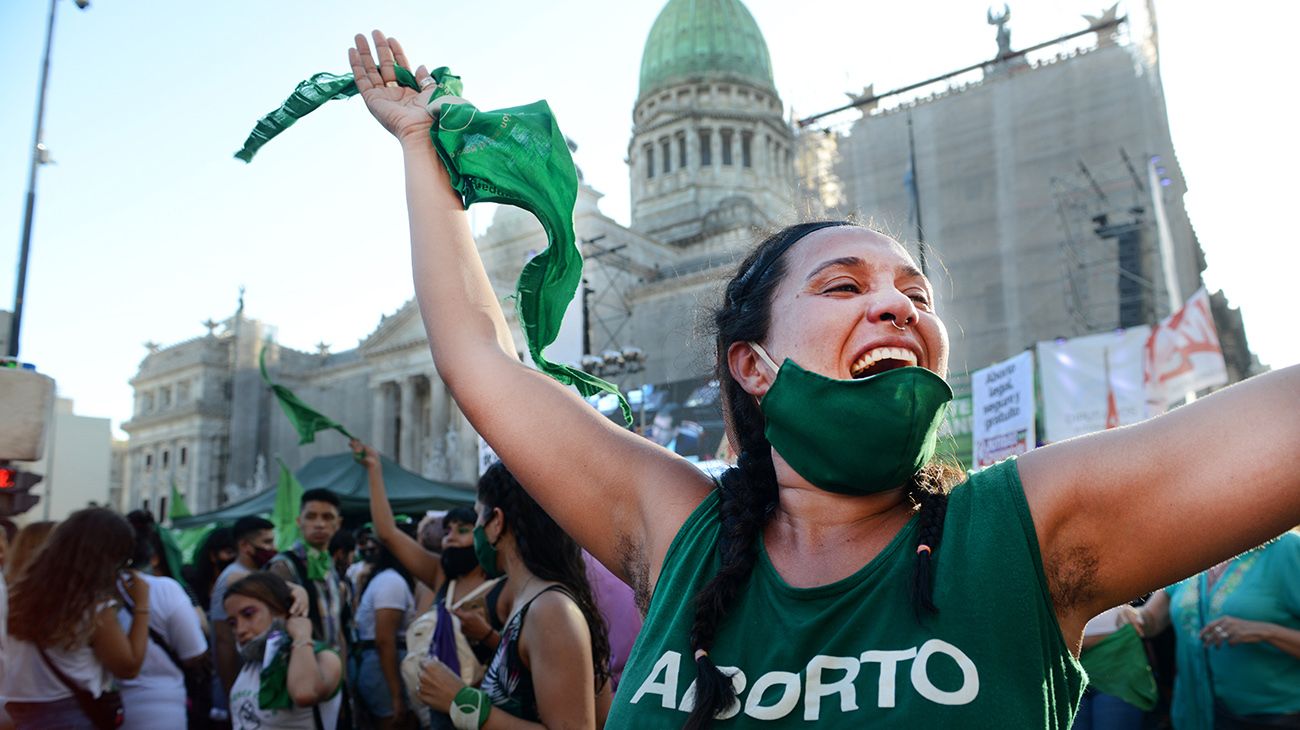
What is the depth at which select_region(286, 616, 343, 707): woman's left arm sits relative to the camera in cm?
402

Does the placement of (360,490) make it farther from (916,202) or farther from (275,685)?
(916,202)

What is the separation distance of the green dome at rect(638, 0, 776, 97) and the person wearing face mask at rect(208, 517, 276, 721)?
48171 mm

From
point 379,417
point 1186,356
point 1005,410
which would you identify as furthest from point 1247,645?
point 379,417

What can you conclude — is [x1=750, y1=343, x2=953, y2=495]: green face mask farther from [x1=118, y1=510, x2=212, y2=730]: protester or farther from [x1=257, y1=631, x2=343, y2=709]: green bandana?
[x1=118, y1=510, x2=212, y2=730]: protester

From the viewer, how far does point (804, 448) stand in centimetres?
137

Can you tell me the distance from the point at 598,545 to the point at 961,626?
23.8 inches

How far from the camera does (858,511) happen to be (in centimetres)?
141

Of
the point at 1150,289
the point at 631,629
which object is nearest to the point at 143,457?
the point at 1150,289

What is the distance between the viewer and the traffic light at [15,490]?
13.7 ft

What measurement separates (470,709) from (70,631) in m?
1.97

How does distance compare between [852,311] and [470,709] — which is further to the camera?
[470,709]

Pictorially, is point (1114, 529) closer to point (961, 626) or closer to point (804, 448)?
point (961, 626)

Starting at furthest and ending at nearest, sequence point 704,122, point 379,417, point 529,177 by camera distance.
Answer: point 704,122 → point 379,417 → point 529,177

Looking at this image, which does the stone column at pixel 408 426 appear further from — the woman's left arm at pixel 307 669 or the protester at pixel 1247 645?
the protester at pixel 1247 645
